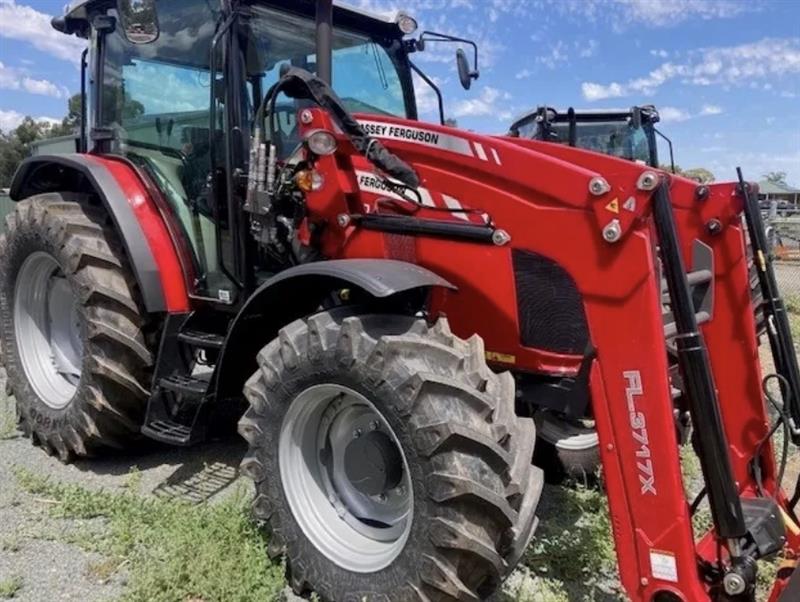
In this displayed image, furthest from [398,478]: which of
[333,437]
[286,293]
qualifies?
[286,293]

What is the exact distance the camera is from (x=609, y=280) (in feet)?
8.14

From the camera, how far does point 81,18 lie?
4.67 m

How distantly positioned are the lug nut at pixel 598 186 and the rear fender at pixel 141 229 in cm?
245

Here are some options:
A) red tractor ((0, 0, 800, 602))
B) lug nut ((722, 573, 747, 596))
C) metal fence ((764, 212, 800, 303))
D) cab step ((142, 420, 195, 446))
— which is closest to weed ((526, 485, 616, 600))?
red tractor ((0, 0, 800, 602))

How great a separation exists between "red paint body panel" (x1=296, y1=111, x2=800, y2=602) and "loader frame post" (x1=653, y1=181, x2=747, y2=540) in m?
0.06

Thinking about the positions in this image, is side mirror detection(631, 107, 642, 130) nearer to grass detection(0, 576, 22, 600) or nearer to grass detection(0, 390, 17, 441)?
grass detection(0, 390, 17, 441)

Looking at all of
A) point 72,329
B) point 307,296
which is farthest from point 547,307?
point 72,329

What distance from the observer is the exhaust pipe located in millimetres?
3207

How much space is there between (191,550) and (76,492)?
107cm

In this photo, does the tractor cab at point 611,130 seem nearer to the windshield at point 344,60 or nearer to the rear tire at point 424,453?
the windshield at point 344,60

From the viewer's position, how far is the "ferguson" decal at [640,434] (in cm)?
235

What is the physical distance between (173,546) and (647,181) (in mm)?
2411

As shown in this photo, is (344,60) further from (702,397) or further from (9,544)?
(9,544)

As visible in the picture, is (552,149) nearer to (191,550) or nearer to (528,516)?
(528,516)
